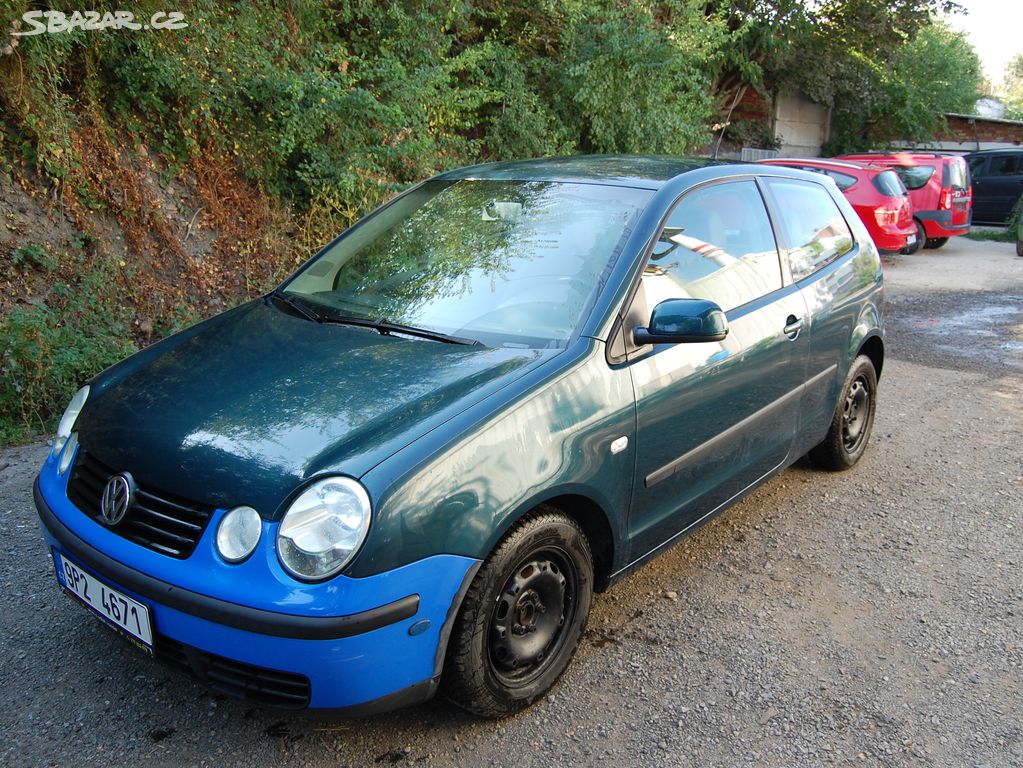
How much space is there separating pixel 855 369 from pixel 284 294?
9.72ft

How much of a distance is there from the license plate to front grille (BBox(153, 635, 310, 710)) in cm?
9

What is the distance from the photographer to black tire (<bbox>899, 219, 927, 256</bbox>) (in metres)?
13.1

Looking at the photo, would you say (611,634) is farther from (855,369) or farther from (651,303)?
(855,369)

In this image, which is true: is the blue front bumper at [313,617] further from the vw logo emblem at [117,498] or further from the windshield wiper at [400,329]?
the windshield wiper at [400,329]

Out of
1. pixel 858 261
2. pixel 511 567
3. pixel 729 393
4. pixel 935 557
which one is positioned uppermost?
pixel 858 261

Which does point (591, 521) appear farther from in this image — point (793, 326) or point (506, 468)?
point (793, 326)

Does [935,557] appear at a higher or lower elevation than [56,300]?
lower

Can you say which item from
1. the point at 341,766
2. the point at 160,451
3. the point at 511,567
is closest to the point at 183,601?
the point at 160,451

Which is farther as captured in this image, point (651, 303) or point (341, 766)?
point (651, 303)

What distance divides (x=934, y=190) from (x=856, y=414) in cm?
1136

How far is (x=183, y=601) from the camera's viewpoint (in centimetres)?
227

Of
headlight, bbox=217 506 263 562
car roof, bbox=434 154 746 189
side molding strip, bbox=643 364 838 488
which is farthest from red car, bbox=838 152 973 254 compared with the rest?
headlight, bbox=217 506 263 562

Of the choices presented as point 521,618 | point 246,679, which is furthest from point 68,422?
point 521,618

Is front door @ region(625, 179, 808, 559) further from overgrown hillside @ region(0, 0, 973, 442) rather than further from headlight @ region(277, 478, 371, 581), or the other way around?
overgrown hillside @ region(0, 0, 973, 442)
